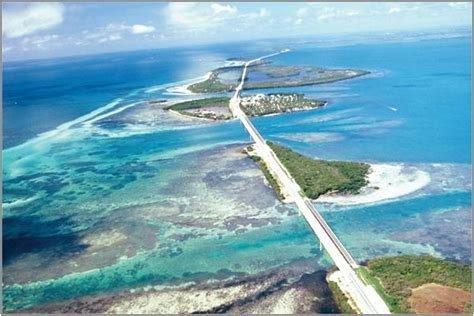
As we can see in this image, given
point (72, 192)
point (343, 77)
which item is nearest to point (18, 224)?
point (72, 192)

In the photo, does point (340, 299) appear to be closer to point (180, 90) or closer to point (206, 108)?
point (206, 108)

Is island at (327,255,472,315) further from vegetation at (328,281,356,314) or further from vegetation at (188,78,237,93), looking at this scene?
vegetation at (188,78,237,93)

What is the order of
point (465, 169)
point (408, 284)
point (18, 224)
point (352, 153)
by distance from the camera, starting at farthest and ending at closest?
point (352, 153), point (465, 169), point (18, 224), point (408, 284)

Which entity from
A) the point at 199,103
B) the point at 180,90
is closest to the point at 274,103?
the point at 199,103

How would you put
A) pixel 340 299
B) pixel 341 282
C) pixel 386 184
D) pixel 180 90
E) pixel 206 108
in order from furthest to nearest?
1. pixel 180 90
2. pixel 206 108
3. pixel 386 184
4. pixel 341 282
5. pixel 340 299

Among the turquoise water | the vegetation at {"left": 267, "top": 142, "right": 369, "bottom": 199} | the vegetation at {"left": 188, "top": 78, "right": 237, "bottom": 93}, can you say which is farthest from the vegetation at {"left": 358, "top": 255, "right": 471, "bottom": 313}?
the vegetation at {"left": 188, "top": 78, "right": 237, "bottom": 93}

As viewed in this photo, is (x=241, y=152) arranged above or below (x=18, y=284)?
above

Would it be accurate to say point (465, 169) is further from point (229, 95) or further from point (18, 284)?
point (229, 95)

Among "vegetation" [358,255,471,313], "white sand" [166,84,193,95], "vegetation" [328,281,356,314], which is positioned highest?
"white sand" [166,84,193,95]
